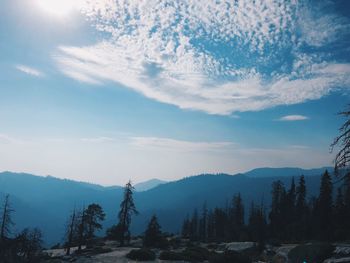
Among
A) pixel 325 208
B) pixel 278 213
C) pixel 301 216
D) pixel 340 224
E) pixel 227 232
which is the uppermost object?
pixel 325 208

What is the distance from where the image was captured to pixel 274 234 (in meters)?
67.2

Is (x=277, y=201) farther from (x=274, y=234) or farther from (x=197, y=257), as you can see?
(x=197, y=257)

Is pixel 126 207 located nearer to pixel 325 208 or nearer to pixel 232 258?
pixel 232 258

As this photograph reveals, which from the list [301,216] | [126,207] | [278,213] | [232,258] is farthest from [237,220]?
[232,258]

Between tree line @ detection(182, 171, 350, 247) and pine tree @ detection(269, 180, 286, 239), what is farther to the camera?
pine tree @ detection(269, 180, 286, 239)

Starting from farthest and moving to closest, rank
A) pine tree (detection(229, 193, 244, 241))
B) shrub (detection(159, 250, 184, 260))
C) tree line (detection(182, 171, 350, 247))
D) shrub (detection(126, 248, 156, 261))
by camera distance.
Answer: pine tree (detection(229, 193, 244, 241))
tree line (detection(182, 171, 350, 247))
shrub (detection(159, 250, 184, 260))
shrub (detection(126, 248, 156, 261))

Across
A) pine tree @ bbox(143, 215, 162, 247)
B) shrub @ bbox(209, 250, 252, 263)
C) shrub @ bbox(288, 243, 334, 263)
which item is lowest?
pine tree @ bbox(143, 215, 162, 247)

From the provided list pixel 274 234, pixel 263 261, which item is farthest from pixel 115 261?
pixel 274 234

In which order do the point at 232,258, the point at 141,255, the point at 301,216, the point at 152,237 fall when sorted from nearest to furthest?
1. the point at 232,258
2. the point at 141,255
3. the point at 152,237
4. the point at 301,216

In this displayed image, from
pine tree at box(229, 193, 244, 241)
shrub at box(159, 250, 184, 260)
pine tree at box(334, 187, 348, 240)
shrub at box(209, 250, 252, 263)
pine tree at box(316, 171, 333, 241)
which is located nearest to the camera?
shrub at box(209, 250, 252, 263)

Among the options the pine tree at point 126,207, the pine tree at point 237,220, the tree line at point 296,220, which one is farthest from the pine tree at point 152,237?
the pine tree at point 237,220

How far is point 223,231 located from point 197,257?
55548 millimetres

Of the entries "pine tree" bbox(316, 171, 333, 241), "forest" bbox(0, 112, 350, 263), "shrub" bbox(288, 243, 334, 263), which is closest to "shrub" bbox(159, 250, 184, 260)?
"forest" bbox(0, 112, 350, 263)

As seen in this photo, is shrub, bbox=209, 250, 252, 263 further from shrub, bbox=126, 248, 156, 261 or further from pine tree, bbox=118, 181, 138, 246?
pine tree, bbox=118, 181, 138, 246
